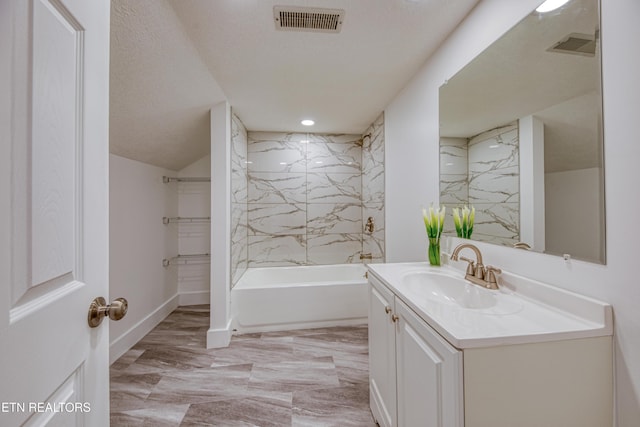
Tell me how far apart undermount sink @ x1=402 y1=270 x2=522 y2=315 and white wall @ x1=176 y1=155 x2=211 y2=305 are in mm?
2766

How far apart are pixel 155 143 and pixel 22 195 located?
7.05 feet

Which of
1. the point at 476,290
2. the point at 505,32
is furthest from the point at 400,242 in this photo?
the point at 505,32

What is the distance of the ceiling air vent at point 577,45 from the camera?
2.78 feet

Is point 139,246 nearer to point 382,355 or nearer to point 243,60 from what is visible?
point 243,60

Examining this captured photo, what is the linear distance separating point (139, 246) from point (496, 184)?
117 inches

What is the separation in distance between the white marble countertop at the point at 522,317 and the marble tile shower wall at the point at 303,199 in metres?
2.48

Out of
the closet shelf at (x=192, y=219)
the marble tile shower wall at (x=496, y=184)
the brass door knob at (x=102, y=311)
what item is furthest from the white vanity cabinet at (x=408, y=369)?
the closet shelf at (x=192, y=219)

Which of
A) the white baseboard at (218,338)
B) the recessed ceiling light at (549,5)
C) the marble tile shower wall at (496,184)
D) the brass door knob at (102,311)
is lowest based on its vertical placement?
the white baseboard at (218,338)

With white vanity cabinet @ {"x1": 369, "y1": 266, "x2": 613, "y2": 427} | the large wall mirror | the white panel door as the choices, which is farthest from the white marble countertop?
the white panel door

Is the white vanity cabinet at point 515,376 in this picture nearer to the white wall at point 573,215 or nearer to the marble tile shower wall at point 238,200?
the white wall at point 573,215

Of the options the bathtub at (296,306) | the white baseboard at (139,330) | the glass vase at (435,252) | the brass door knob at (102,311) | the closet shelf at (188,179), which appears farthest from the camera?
the closet shelf at (188,179)

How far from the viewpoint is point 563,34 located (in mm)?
941

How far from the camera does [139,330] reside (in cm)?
243

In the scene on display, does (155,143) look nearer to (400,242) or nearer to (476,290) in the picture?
(400,242)
